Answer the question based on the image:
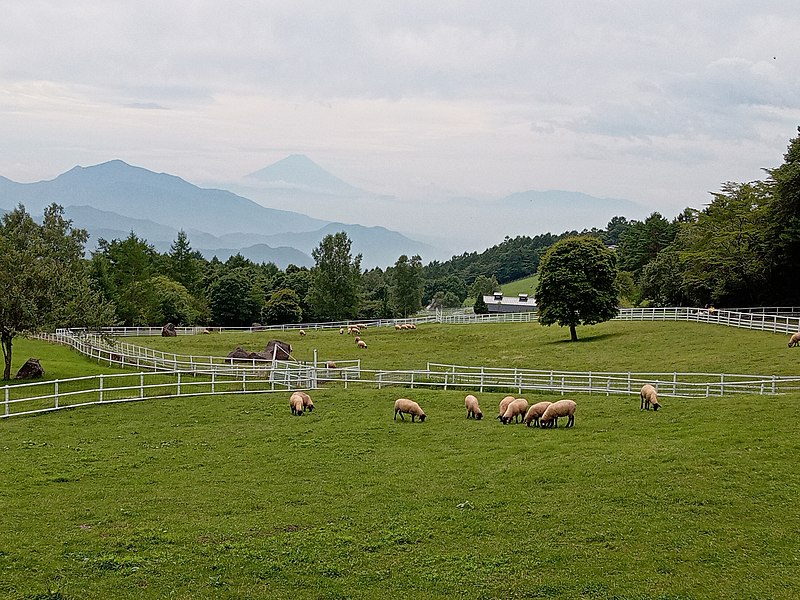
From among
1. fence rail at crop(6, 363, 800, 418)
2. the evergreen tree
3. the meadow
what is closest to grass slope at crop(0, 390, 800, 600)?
the meadow

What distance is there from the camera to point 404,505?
13953 millimetres

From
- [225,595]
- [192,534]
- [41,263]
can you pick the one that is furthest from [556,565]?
[41,263]

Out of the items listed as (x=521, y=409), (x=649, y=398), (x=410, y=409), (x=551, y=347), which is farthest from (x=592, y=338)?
(x=410, y=409)

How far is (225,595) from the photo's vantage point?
34.2ft

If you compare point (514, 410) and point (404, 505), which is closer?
point (404, 505)

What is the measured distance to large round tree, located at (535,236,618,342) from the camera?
154 ft

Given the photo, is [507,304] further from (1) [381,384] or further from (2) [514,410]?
(2) [514,410]

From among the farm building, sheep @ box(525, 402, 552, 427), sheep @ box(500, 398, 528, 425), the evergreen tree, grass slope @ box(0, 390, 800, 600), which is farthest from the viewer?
the farm building

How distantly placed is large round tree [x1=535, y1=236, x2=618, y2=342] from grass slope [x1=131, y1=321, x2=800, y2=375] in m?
1.64

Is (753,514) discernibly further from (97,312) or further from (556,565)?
(97,312)

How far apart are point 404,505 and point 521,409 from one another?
8.65 m

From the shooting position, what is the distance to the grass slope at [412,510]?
10.7 metres

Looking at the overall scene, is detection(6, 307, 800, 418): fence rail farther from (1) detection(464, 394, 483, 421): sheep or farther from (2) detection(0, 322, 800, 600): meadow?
(1) detection(464, 394, 483, 421): sheep

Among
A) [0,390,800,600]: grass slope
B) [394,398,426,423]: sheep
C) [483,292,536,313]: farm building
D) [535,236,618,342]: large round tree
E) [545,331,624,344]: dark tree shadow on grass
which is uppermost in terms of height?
[535,236,618,342]: large round tree
